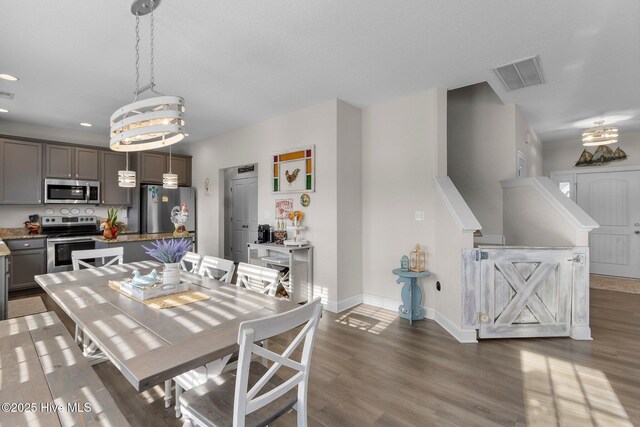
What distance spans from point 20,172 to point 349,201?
4.94m

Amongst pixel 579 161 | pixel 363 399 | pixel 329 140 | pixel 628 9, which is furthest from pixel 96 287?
pixel 579 161

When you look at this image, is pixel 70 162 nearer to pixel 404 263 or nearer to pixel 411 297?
pixel 404 263

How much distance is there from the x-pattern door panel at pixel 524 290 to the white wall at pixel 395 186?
653 millimetres

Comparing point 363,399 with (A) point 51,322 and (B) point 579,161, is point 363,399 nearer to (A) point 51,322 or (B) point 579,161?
(A) point 51,322

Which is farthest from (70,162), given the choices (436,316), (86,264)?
(436,316)

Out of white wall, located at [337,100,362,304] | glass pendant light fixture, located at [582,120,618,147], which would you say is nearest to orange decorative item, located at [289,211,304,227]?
white wall, located at [337,100,362,304]

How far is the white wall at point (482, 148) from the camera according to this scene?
13.5ft

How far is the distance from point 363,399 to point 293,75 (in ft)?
9.72

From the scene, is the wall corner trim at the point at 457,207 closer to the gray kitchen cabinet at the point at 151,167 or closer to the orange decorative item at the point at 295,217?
the orange decorative item at the point at 295,217

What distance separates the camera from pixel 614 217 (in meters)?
5.69

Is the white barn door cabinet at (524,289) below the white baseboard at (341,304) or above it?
above

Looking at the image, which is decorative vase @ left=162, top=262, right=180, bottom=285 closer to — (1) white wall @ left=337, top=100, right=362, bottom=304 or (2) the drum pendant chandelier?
(2) the drum pendant chandelier

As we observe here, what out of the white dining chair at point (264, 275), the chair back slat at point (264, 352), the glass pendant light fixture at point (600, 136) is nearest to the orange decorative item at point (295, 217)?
the white dining chair at point (264, 275)

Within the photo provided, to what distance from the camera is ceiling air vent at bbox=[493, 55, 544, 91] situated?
114 inches
